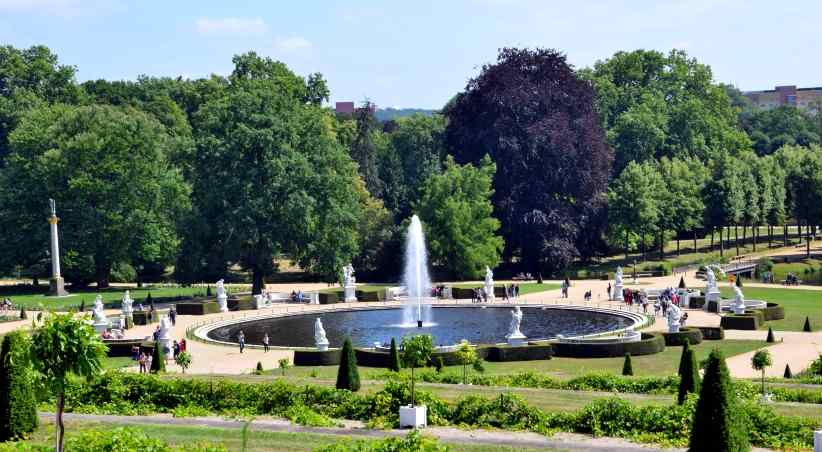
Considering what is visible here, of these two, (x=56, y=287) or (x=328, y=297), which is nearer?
(x=328, y=297)

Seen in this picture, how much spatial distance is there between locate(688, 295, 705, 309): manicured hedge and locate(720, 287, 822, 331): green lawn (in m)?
4.80

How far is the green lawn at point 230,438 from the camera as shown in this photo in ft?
92.1

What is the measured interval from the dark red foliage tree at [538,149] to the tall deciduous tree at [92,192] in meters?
26.8

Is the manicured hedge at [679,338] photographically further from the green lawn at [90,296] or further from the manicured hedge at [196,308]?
the green lawn at [90,296]

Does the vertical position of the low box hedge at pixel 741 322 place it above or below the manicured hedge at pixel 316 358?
above

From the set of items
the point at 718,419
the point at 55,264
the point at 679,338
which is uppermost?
the point at 55,264

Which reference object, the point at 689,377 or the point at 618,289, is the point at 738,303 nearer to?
the point at 618,289

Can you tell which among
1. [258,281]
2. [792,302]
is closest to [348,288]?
[258,281]

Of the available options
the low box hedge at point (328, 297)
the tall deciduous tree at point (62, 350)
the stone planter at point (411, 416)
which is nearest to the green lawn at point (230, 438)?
the stone planter at point (411, 416)

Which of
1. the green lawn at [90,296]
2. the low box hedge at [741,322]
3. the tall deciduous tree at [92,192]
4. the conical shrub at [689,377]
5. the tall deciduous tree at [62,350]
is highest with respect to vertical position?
the tall deciduous tree at [92,192]

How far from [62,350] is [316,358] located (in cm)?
2804

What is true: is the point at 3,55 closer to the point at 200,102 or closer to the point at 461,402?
the point at 200,102

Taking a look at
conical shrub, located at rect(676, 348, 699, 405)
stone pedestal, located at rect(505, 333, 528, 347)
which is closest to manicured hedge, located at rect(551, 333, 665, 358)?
stone pedestal, located at rect(505, 333, 528, 347)

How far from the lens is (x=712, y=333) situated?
57.2m
